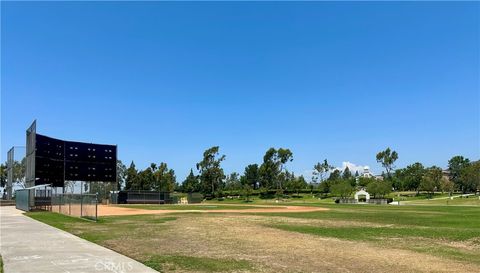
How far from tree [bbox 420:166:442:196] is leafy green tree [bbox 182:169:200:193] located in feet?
211

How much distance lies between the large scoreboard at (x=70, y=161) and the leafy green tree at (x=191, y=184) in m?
71.0

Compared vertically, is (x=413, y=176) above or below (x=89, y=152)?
below

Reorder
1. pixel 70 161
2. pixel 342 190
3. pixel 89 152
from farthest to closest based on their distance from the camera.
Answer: pixel 342 190 → pixel 89 152 → pixel 70 161

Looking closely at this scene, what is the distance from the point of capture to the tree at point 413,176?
138738mm

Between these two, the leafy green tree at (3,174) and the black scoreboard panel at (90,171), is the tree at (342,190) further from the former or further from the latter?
the leafy green tree at (3,174)

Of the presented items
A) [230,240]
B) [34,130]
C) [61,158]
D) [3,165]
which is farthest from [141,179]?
Result: [230,240]

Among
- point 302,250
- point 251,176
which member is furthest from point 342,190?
point 302,250

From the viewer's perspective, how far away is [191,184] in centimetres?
15825

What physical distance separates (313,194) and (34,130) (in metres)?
90.7

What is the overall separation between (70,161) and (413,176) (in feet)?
344

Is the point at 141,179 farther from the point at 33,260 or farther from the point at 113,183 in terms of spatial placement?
the point at 33,260

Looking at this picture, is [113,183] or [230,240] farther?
[113,183]

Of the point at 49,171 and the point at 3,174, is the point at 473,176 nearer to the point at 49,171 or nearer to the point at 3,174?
the point at 49,171

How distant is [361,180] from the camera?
14338 centimetres
